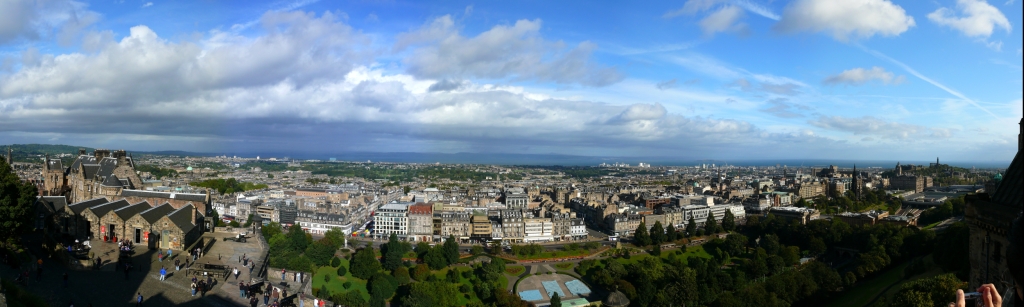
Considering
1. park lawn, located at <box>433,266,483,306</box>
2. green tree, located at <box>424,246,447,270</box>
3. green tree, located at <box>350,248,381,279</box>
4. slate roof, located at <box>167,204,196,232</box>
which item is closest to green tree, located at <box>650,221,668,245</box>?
park lawn, located at <box>433,266,483,306</box>

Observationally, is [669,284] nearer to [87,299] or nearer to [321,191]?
[87,299]

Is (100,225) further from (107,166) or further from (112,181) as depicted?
(107,166)

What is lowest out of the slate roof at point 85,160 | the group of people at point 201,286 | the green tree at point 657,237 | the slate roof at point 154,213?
the green tree at point 657,237

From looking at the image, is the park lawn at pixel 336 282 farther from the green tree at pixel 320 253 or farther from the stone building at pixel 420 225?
the stone building at pixel 420 225

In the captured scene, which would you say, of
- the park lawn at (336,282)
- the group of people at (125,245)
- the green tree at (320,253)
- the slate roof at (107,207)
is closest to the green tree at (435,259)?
the park lawn at (336,282)

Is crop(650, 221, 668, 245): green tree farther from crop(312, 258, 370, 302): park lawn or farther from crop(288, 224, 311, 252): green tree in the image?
crop(288, 224, 311, 252): green tree

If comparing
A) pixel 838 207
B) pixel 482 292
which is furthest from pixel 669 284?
pixel 838 207
